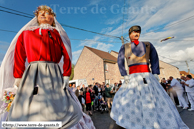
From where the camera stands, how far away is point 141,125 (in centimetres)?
225

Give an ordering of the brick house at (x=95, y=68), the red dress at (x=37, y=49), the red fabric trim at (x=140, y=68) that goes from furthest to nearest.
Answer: the brick house at (x=95, y=68) < the red fabric trim at (x=140, y=68) < the red dress at (x=37, y=49)

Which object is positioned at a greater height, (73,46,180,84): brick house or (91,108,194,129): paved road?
(73,46,180,84): brick house

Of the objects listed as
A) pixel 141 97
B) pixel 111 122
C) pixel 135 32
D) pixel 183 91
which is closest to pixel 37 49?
pixel 141 97

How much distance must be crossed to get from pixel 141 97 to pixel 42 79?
1898 millimetres

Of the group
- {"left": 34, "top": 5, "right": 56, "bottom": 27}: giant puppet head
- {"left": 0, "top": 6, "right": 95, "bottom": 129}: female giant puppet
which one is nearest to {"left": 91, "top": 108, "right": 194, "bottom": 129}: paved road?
{"left": 0, "top": 6, "right": 95, "bottom": 129}: female giant puppet

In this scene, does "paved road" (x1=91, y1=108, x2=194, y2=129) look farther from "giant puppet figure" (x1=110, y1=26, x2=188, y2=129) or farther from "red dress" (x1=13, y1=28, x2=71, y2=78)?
"red dress" (x1=13, y1=28, x2=71, y2=78)

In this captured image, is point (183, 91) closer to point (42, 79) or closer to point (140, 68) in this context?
point (140, 68)

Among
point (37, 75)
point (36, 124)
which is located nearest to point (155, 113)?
point (36, 124)

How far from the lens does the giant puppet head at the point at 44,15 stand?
2.19 m

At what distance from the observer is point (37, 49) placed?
1.80m

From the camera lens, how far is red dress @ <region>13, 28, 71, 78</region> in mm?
1788

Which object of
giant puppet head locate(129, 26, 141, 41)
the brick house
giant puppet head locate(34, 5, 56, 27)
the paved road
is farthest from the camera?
the brick house

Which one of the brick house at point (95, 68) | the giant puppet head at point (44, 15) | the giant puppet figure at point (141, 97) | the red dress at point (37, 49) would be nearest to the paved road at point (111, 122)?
the giant puppet figure at point (141, 97)

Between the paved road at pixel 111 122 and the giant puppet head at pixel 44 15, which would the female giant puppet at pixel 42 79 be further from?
the paved road at pixel 111 122
